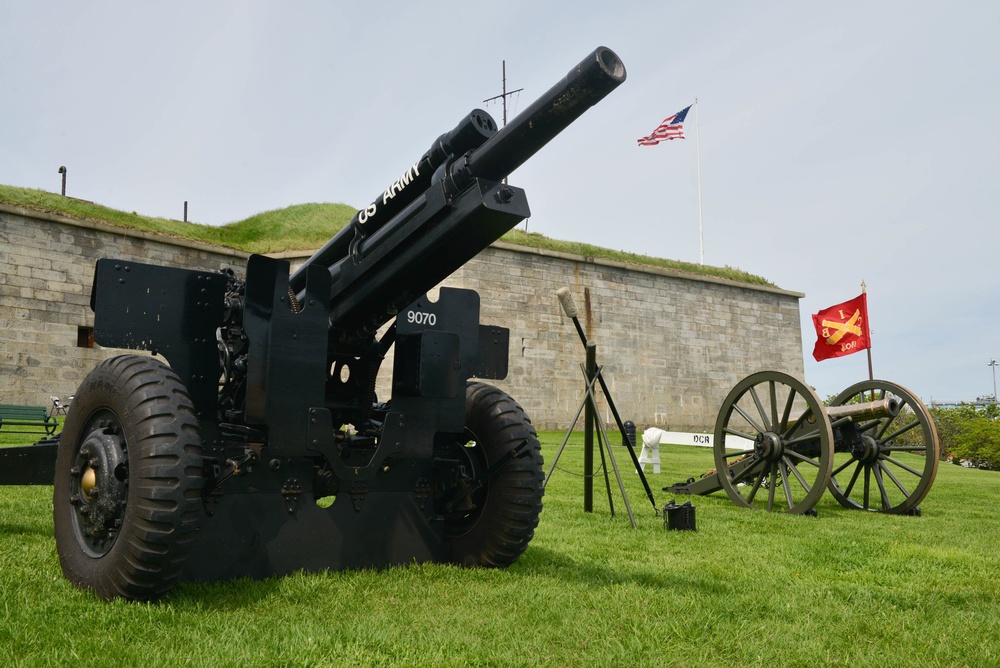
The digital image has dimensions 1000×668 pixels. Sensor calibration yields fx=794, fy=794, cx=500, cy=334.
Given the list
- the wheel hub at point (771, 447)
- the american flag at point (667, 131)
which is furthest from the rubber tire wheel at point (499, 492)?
the american flag at point (667, 131)

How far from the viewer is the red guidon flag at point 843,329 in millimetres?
14703

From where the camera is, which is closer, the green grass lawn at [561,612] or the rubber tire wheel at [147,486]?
the green grass lawn at [561,612]

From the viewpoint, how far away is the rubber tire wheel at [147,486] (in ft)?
11.0

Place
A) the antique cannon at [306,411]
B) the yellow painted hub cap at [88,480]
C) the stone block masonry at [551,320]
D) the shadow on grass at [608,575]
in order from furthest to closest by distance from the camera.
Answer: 1. the stone block masonry at [551,320]
2. the shadow on grass at [608,575]
3. the yellow painted hub cap at [88,480]
4. the antique cannon at [306,411]

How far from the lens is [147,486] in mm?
3365

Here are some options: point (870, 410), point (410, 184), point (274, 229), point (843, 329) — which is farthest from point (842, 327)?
point (274, 229)

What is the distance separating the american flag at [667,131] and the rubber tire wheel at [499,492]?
2212cm

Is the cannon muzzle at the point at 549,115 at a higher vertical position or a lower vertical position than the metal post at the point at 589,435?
higher

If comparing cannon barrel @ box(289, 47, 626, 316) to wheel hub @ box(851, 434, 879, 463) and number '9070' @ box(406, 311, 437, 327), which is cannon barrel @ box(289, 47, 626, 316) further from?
wheel hub @ box(851, 434, 879, 463)

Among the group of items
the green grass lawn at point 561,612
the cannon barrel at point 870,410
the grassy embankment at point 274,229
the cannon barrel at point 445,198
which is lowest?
the green grass lawn at point 561,612

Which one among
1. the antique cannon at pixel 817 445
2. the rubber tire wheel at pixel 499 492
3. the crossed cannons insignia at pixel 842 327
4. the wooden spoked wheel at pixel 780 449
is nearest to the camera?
the rubber tire wheel at pixel 499 492

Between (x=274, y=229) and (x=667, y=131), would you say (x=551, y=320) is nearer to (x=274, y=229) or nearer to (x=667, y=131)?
(x=667, y=131)

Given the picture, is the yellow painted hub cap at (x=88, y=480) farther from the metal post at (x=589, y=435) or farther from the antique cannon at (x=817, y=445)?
the antique cannon at (x=817, y=445)

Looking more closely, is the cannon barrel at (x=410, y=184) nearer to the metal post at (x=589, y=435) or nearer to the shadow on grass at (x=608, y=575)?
the shadow on grass at (x=608, y=575)
